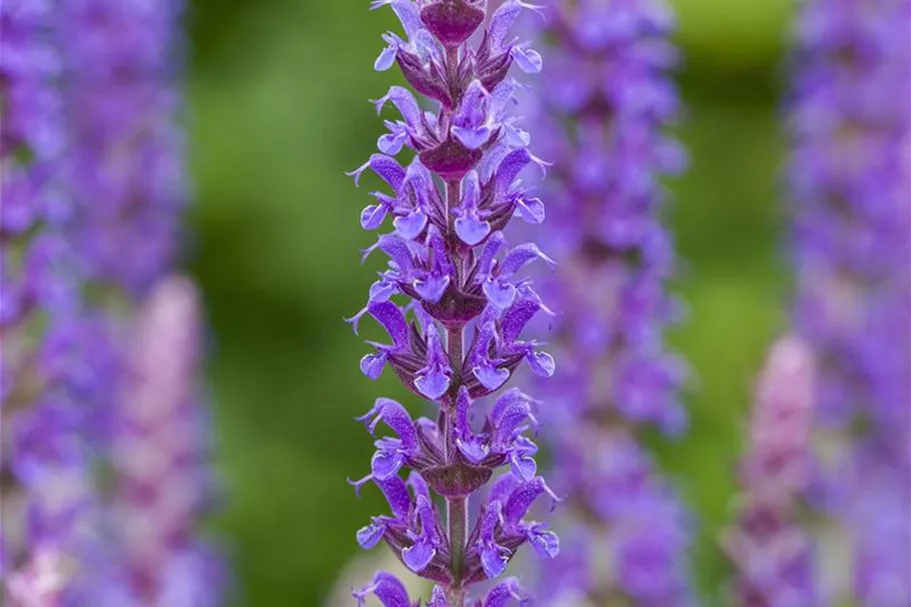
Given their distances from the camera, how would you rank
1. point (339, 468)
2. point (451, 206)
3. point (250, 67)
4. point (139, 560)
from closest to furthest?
1. point (451, 206)
2. point (139, 560)
3. point (339, 468)
4. point (250, 67)

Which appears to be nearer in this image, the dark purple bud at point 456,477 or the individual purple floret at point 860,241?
the dark purple bud at point 456,477

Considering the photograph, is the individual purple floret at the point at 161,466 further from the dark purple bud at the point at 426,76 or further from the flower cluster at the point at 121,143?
the dark purple bud at the point at 426,76

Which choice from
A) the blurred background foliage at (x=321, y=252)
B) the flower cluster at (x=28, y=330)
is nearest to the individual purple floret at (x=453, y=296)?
the flower cluster at (x=28, y=330)

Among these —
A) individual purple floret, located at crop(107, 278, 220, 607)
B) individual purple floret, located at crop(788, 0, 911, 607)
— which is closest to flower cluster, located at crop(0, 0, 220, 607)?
individual purple floret, located at crop(107, 278, 220, 607)

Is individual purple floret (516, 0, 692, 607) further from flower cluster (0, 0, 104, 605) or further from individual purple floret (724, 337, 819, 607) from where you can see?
flower cluster (0, 0, 104, 605)

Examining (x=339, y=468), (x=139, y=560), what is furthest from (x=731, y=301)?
(x=139, y=560)

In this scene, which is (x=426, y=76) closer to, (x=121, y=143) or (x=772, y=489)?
(x=772, y=489)

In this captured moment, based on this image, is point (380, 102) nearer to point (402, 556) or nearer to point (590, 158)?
point (402, 556)
